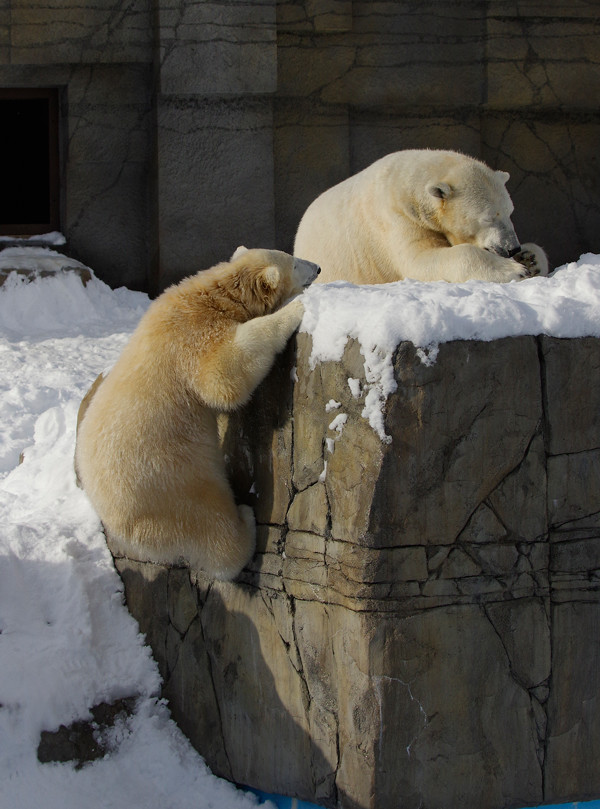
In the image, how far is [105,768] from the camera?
325 centimetres

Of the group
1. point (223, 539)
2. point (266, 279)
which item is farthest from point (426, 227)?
point (223, 539)

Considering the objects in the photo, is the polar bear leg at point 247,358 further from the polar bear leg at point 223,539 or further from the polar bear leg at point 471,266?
the polar bear leg at point 471,266

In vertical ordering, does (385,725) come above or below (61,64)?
below

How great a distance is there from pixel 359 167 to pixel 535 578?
5437 mm

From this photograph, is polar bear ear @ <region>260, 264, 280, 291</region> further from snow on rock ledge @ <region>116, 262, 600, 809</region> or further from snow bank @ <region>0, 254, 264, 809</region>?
snow bank @ <region>0, 254, 264, 809</region>

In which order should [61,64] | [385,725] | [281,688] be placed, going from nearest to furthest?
[385,725] < [281,688] < [61,64]

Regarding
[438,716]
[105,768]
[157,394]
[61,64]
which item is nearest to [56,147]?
[61,64]

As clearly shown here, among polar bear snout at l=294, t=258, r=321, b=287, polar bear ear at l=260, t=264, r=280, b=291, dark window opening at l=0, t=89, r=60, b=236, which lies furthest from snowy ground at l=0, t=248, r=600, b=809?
dark window opening at l=0, t=89, r=60, b=236

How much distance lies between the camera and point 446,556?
2.86 m

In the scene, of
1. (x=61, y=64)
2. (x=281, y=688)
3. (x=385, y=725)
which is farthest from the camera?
(x=61, y=64)

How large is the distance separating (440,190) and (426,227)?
201 mm

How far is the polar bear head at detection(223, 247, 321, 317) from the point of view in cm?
344

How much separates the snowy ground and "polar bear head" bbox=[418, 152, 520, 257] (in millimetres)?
451

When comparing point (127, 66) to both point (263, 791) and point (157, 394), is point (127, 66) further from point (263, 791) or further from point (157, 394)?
point (263, 791)
